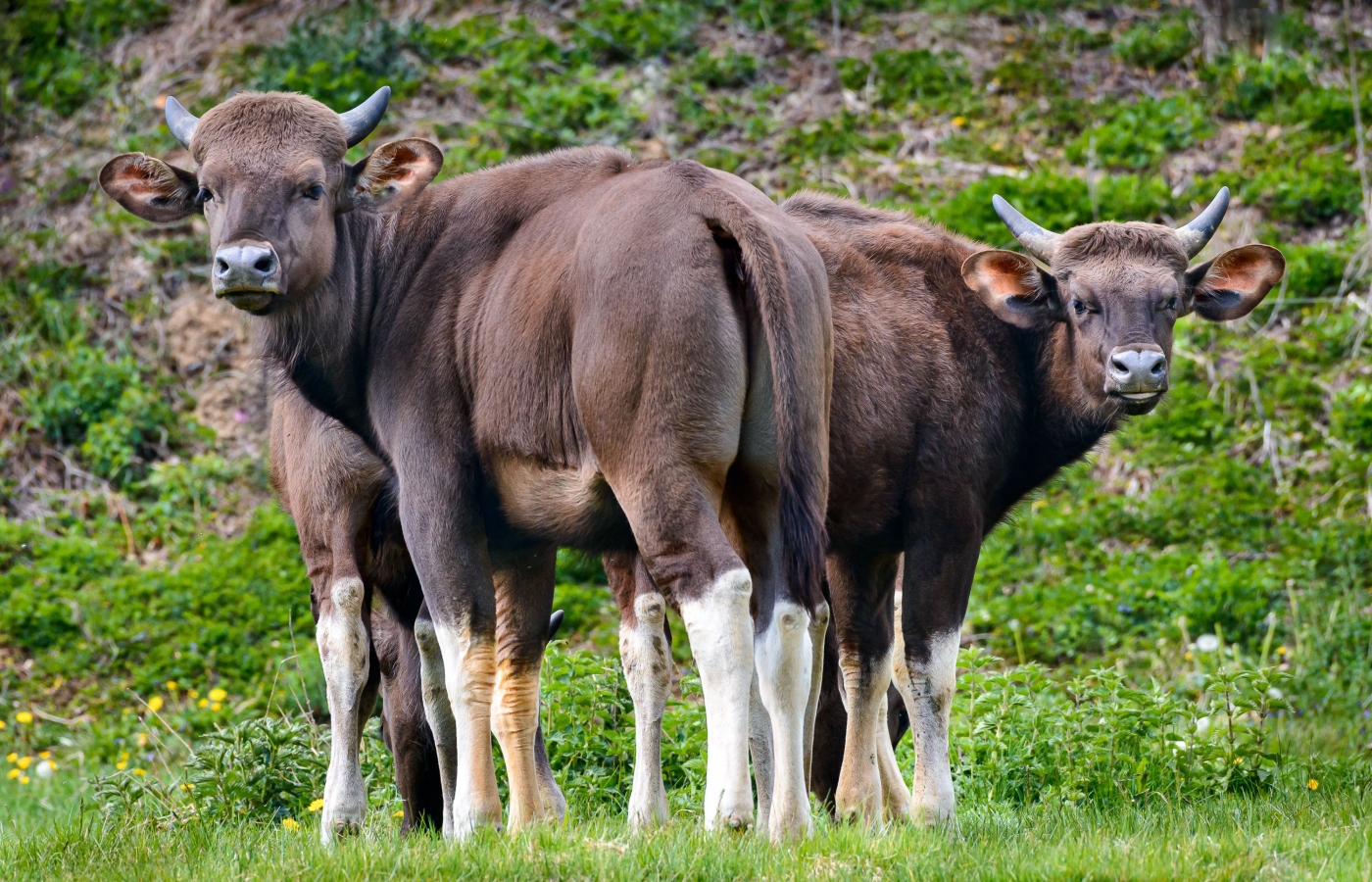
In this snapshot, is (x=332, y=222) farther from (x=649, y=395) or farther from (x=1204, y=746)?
(x=1204, y=746)

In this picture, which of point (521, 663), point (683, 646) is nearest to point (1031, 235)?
point (521, 663)

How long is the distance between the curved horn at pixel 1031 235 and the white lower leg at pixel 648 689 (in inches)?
108

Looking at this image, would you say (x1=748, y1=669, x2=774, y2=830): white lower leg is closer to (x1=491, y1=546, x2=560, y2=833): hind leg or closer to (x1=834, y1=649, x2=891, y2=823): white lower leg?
(x1=834, y1=649, x2=891, y2=823): white lower leg

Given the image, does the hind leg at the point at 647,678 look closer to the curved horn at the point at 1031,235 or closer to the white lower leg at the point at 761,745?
the white lower leg at the point at 761,745

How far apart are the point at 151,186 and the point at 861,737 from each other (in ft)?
14.1

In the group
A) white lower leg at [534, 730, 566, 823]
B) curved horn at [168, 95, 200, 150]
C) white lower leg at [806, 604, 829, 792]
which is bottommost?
white lower leg at [534, 730, 566, 823]

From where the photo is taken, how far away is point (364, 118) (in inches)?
289

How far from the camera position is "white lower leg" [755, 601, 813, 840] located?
19.2ft

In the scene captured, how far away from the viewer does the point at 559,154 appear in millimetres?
7398

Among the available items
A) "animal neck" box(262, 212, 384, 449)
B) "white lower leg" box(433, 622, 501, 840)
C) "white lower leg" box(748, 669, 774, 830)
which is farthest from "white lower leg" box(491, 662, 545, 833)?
"animal neck" box(262, 212, 384, 449)

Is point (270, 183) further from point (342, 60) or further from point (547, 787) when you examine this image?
point (342, 60)

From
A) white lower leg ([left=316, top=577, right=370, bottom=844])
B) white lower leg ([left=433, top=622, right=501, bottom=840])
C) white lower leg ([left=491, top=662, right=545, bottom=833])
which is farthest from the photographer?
white lower leg ([left=316, top=577, right=370, bottom=844])

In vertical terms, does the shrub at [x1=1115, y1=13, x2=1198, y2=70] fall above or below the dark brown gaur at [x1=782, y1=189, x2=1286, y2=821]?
above

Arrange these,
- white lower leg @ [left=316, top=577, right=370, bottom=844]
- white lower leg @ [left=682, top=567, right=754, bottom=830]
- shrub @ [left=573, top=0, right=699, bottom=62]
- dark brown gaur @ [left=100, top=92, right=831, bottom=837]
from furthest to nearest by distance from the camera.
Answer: shrub @ [left=573, top=0, right=699, bottom=62] < white lower leg @ [left=316, top=577, right=370, bottom=844] < dark brown gaur @ [left=100, top=92, right=831, bottom=837] < white lower leg @ [left=682, top=567, right=754, bottom=830]
